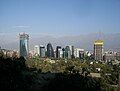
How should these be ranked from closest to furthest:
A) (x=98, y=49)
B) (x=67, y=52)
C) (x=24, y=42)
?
1. (x=24, y=42)
2. (x=67, y=52)
3. (x=98, y=49)

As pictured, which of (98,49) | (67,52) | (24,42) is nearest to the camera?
(24,42)

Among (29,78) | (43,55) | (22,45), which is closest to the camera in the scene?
(29,78)

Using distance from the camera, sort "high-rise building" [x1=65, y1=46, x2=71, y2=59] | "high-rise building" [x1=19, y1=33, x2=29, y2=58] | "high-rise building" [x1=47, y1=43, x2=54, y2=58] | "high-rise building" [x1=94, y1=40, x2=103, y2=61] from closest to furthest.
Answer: "high-rise building" [x1=19, y1=33, x2=29, y2=58] < "high-rise building" [x1=47, y1=43, x2=54, y2=58] < "high-rise building" [x1=65, y1=46, x2=71, y2=59] < "high-rise building" [x1=94, y1=40, x2=103, y2=61]

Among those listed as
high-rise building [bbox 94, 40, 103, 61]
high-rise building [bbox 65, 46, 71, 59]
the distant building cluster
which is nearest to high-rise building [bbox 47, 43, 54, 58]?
the distant building cluster

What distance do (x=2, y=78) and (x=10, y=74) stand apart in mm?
654

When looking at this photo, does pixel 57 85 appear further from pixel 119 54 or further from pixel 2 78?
pixel 119 54

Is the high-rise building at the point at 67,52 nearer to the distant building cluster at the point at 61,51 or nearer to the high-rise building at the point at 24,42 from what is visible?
the distant building cluster at the point at 61,51

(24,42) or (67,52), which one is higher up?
(24,42)

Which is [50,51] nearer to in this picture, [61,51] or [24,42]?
[61,51]

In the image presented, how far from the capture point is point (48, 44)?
4344 centimetres

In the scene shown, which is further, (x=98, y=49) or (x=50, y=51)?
(x=98, y=49)

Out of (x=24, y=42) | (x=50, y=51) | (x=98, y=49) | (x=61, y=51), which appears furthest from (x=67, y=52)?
(x=24, y=42)

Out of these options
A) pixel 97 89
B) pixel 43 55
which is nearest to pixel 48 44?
pixel 43 55

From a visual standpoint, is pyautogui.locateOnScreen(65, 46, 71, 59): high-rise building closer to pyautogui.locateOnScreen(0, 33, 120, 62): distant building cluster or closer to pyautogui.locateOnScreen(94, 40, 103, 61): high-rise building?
pyautogui.locateOnScreen(0, 33, 120, 62): distant building cluster
